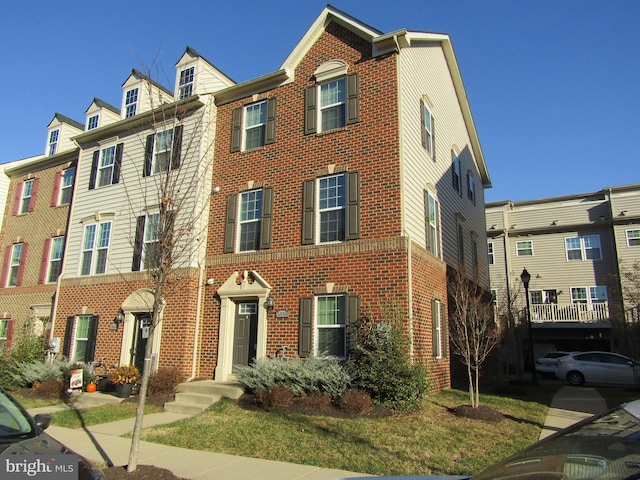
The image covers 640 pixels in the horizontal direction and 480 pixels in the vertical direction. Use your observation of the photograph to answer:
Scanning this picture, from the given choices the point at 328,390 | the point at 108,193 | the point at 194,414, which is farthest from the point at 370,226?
the point at 108,193

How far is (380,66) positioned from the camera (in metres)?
13.2

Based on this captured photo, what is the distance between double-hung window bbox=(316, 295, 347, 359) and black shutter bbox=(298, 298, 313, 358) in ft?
0.65

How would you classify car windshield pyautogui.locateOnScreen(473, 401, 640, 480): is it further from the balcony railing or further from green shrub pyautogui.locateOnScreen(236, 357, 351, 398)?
the balcony railing

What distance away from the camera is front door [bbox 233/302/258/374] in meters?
13.4

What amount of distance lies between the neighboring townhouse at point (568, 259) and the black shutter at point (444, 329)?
13185mm

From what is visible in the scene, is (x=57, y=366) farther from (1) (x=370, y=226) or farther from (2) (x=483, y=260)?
(2) (x=483, y=260)

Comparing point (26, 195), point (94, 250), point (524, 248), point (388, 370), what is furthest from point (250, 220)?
point (524, 248)

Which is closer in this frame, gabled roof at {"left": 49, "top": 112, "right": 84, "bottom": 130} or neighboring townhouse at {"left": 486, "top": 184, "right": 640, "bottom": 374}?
gabled roof at {"left": 49, "top": 112, "right": 84, "bottom": 130}

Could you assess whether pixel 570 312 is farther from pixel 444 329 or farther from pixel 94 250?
pixel 94 250

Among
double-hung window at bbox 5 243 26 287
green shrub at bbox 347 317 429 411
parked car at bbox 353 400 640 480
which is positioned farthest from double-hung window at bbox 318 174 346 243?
double-hung window at bbox 5 243 26 287

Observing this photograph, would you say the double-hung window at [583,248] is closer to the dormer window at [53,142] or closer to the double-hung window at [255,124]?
the double-hung window at [255,124]

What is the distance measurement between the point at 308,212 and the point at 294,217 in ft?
1.74

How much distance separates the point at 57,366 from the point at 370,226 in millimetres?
10568

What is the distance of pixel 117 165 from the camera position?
Answer: 1738 cm
